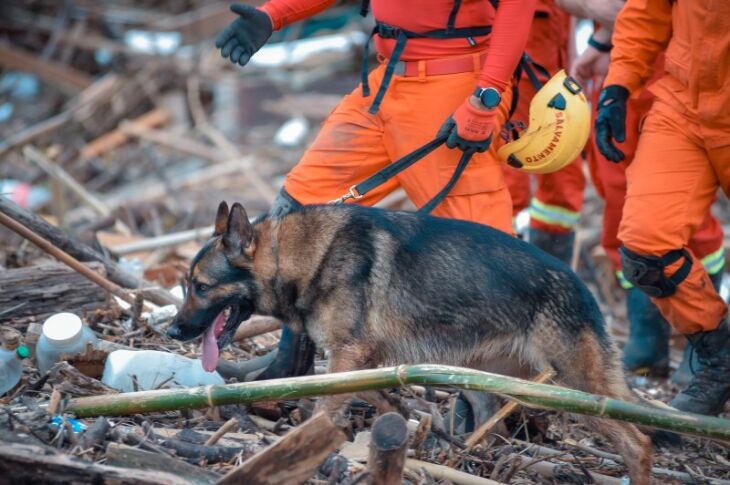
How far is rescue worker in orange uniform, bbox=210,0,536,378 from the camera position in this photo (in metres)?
4.84

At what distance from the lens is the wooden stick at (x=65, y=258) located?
16.0 ft

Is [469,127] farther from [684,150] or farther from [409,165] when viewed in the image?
[684,150]

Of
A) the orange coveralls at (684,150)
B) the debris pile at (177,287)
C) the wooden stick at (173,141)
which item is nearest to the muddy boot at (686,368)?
the debris pile at (177,287)

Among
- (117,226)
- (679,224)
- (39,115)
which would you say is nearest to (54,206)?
(117,226)

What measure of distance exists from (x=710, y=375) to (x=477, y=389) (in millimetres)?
2105

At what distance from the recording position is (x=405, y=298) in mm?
4379

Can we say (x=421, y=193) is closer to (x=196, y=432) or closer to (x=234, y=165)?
(x=196, y=432)

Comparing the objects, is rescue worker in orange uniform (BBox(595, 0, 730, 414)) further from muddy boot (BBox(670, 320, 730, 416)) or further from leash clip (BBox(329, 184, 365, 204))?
leash clip (BBox(329, 184, 365, 204))

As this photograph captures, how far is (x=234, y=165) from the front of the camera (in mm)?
11180

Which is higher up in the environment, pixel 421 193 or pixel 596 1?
pixel 596 1

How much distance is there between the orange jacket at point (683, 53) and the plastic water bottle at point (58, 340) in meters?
2.87

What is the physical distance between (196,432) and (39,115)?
36.2ft

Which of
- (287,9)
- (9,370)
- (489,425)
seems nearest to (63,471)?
(9,370)

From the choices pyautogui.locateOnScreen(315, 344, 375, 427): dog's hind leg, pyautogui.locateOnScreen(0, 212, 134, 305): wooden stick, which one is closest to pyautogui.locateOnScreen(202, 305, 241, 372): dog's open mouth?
pyautogui.locateOnScreen(315, 344, 375, 427): dog's hind leg
